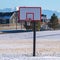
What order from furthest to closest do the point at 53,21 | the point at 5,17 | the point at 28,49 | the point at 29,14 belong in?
the point at 5,17
the point at 53,21
the point at 28,49
the point at 29,14

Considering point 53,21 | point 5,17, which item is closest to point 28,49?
point 53,21

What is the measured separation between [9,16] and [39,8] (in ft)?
188

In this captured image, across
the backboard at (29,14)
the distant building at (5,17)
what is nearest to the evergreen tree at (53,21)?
the distant building at (5,17)

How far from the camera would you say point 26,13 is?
11.5 m

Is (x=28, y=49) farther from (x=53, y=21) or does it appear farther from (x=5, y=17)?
(x=5, y=17)

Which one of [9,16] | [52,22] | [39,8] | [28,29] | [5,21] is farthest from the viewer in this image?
[5,21]

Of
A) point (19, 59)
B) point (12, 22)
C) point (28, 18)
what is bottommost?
point (12, 22)

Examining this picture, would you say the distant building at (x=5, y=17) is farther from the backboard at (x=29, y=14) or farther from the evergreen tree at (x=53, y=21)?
the backboard at (x=29, y=14)

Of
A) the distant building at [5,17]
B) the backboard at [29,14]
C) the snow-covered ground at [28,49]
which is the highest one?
the backboard at [29,14]

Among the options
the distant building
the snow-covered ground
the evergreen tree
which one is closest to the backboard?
the snow-covered ground

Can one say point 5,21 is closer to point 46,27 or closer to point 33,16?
point 46,27

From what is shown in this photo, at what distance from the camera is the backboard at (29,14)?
1123 cm

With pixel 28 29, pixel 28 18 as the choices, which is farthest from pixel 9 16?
pixel 28 18

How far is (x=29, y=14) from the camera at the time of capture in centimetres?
1170
